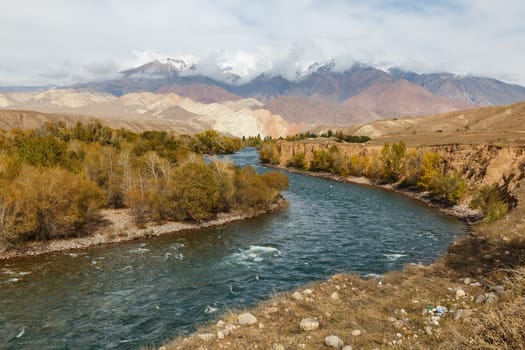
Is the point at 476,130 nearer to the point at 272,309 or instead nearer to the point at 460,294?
the point at 460,294

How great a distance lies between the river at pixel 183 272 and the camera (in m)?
22.1

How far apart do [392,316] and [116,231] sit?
123 feet

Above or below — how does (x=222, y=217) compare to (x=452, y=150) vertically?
below

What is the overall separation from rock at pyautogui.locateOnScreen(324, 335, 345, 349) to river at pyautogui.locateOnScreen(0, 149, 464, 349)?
1136 cm

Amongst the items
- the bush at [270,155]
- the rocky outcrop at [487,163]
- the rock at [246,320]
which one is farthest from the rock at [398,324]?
the bush at [270,155]

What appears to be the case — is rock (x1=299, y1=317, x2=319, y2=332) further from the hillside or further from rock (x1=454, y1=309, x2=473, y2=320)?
the hillside

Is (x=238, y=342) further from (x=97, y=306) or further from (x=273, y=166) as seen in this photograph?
(x=273, y=166)

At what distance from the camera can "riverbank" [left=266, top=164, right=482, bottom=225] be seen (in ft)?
171

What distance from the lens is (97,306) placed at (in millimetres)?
24984

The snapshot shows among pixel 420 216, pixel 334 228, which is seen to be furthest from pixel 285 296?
pixel 420 216

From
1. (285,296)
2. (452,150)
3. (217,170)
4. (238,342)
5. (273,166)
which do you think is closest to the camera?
(238,342)

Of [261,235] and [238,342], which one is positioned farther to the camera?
[261,235]

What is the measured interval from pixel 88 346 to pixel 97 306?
17.5 feet

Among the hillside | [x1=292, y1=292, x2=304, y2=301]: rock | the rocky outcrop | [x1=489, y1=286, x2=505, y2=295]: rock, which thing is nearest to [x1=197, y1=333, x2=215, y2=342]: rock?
[x1=292, y1=292, x2=304, y2=301]: rock
